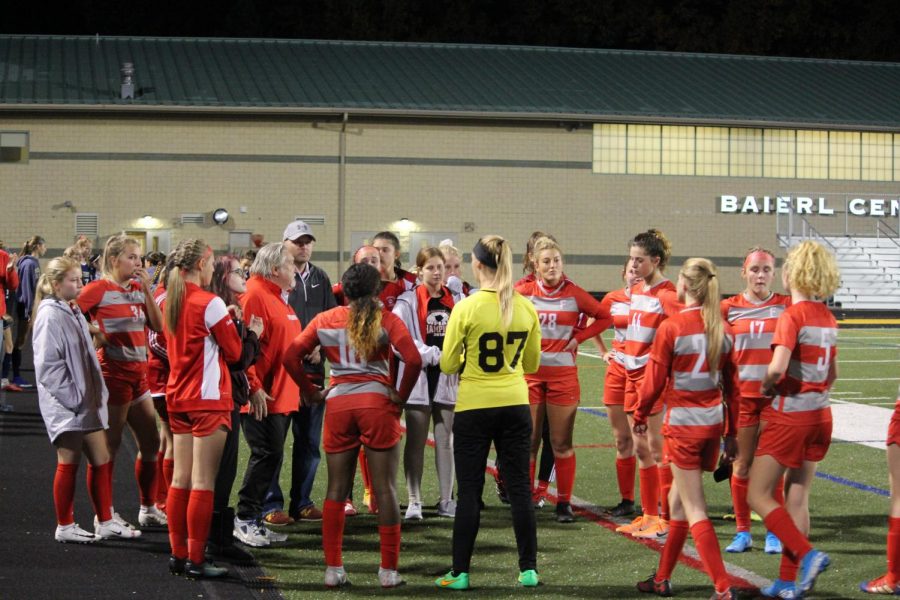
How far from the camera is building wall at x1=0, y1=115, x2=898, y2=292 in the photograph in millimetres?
36312

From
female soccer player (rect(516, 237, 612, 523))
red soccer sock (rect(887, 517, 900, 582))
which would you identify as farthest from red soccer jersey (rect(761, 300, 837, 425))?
female soccer player (rect(516, 237, 612, 523))

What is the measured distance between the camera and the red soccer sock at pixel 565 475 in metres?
9.08

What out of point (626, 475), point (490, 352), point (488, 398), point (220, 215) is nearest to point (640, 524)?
point (626, 475)

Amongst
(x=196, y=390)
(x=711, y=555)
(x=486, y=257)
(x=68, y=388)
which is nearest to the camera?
(x=711, y=555)

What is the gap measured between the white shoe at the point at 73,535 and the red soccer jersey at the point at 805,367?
4.83 metres

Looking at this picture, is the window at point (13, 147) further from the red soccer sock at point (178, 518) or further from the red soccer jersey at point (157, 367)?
the red soccer sock at point (178, 518)

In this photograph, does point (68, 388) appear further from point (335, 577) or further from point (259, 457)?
point (335, 577)

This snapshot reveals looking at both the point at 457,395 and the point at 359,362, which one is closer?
the point at 359,362

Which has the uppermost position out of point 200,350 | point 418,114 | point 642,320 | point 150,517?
point 418,114

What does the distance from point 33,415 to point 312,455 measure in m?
7.49

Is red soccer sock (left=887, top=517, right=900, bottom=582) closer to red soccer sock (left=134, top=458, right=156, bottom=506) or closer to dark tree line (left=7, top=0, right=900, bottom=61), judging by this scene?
red soccer sock (left=134, top=458, right=156, bottom=506)

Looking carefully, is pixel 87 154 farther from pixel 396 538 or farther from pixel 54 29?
pixel 54 29

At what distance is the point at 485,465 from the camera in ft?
23.2

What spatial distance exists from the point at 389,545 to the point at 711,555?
6.24 ft
